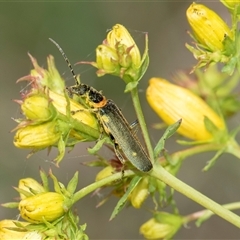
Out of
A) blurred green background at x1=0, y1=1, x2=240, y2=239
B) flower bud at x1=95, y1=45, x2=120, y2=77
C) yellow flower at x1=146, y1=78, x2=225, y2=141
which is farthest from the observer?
blurred green background at x1=0, y1=1, x2=240, y2=239

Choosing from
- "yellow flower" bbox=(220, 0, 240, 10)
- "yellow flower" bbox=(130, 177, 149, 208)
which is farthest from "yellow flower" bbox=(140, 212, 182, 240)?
"yellow flower" bbox=(220, 0, 240, 10)

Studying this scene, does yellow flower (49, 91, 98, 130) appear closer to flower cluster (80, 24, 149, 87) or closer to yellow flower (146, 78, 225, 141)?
flower cluster (80, 24, 149, 87)

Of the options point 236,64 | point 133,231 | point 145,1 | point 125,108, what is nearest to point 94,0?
point 145,1

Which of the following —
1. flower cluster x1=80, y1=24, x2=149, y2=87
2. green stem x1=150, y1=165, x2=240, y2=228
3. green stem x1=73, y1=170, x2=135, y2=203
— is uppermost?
flower cluster x1=80, y1=24, x2=149, y2=87

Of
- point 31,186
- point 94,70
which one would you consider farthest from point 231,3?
point 94,70

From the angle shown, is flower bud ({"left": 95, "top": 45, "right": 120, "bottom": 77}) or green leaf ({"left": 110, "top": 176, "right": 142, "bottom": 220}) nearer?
green leaf ({"left": 110, "top": 176, "right": 142, "bottom": 220})

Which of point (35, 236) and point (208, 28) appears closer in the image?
point (35, 236)

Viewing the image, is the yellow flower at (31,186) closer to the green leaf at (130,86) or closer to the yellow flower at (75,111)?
the yellow flower at (75,111)

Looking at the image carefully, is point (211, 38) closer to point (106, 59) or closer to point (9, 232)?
point (106, 59)
